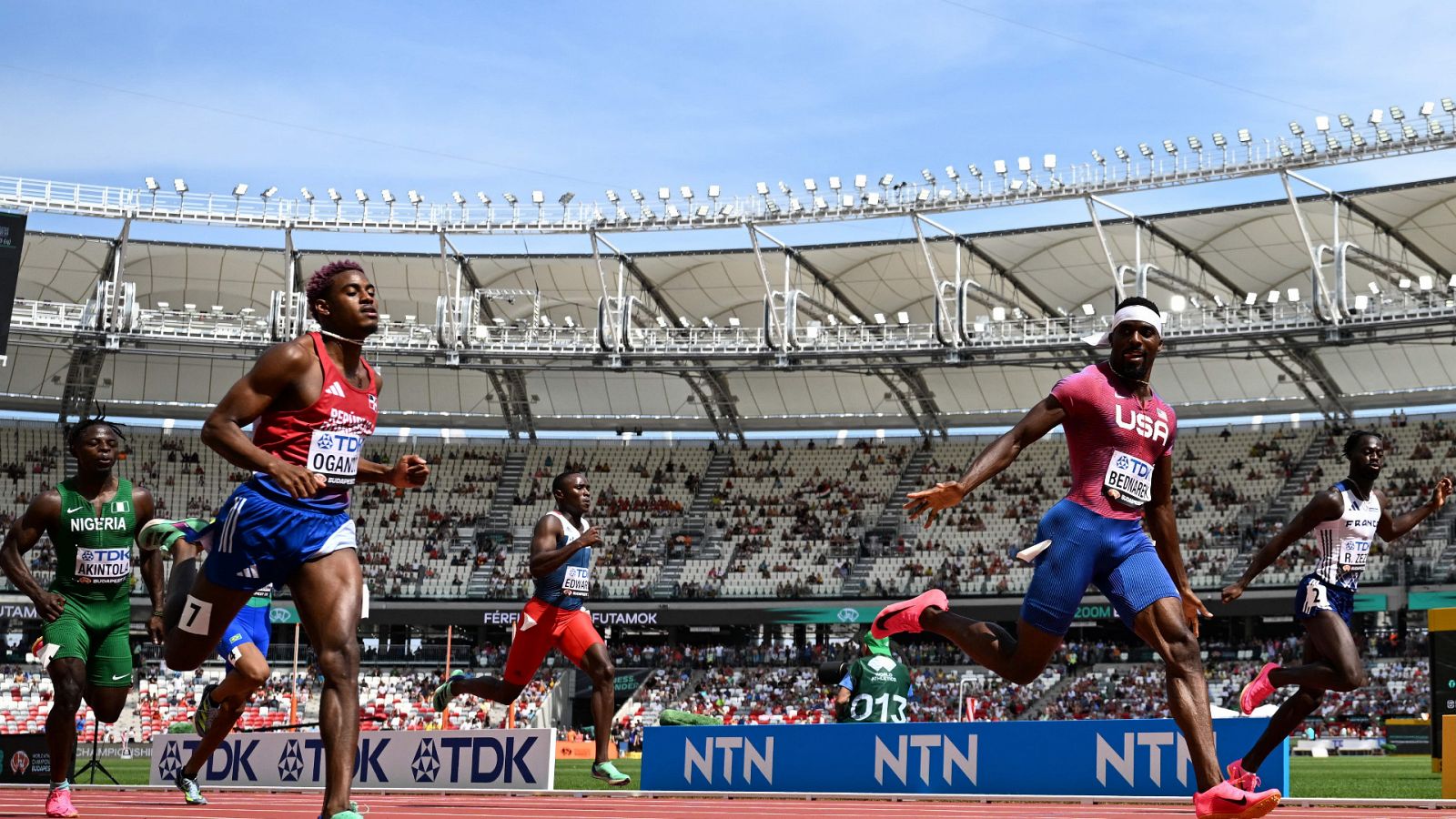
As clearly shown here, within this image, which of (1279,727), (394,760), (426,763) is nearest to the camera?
(1279,727)

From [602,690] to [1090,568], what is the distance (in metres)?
6.12

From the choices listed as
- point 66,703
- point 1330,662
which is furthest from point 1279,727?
point 66,703

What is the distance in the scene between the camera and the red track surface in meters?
8.52

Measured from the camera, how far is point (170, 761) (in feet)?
47.0

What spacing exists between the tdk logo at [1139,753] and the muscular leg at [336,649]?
5787 mm

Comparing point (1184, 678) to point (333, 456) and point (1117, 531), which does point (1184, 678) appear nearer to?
point (1117, 531)

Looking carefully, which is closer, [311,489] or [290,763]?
[311,489]

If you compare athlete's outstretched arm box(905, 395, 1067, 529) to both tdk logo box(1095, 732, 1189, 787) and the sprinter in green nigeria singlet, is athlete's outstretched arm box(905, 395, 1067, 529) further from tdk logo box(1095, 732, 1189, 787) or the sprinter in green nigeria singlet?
the sprinter in green nigeria singlet

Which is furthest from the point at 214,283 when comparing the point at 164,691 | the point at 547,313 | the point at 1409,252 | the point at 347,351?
the point at 347,351

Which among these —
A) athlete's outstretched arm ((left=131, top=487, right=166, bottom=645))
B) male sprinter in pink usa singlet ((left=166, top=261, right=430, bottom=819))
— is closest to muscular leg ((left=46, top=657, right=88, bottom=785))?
athlete's outstretched arm ((left=131, top=487, right=166, bottom=645))

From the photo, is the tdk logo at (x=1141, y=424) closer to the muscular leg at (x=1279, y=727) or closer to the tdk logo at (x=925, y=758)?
the muscular leg at (x=1279, y=727)

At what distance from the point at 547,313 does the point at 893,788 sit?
42257 mm

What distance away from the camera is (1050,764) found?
1065cm

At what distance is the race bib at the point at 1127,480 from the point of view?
7102 millimetres
